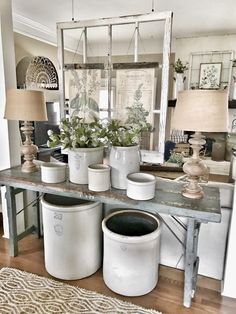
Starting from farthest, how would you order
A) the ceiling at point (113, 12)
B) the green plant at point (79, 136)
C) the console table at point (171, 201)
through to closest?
the ceiling at point (113, 12), the green plant at point (79, 136), the console table at point (171, 201)

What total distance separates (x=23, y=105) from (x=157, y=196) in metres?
1.16

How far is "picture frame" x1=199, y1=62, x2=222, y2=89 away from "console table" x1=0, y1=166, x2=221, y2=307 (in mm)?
3847

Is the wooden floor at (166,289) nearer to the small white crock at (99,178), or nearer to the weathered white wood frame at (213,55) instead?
the small white crock at (99,178)

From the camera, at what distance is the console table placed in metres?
1.47

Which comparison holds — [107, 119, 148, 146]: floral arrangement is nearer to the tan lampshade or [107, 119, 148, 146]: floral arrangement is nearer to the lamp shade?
the tan lampshade

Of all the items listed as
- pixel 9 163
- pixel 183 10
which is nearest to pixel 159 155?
pixel 9 163

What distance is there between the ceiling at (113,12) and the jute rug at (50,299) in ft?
9.91

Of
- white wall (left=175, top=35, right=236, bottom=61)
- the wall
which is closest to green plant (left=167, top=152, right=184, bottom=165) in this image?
white wall (left=175, top=35, right=236, bottom=61)

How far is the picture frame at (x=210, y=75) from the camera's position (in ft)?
16.3

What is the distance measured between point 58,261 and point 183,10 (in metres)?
3.39

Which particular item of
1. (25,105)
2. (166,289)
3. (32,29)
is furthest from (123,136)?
(32,29)

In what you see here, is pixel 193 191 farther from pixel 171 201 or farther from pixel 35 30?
pixel 35 30

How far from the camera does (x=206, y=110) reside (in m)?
1.37

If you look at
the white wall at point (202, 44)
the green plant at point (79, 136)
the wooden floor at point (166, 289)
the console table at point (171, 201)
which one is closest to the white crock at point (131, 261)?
the wooden floor at point (166, 289)
